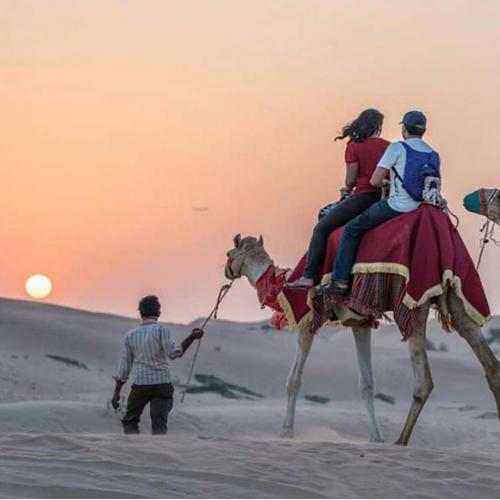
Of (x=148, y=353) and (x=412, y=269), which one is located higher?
(x=412, y=269)

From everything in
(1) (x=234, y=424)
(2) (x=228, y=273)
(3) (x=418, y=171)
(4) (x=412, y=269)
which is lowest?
(1) (x=234, y=424)

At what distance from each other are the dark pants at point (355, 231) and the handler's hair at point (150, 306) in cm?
212

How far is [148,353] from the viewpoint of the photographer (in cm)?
1433

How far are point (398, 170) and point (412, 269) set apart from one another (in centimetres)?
98

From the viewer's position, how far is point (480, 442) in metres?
25.0

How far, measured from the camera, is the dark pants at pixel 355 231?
43.2 ft

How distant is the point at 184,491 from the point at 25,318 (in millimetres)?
34822

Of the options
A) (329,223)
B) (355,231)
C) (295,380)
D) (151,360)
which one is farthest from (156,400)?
(355,231)

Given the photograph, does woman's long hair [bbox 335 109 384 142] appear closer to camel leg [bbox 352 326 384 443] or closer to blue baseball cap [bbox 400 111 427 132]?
blue baseball cap [bbox 400 111 427 132]

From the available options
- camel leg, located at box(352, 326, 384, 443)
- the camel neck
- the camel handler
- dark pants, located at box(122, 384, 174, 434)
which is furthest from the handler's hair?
camel leg, located at box(352, 326, 384, 443)

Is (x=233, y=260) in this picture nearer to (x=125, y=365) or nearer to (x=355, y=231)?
(x=125, y=365)

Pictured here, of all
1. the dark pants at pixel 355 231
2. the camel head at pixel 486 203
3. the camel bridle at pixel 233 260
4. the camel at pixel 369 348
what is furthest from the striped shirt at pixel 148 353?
the camel head at pixel 486 203

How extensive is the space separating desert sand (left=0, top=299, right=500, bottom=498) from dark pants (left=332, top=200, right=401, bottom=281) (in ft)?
5.21

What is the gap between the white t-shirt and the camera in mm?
13133
